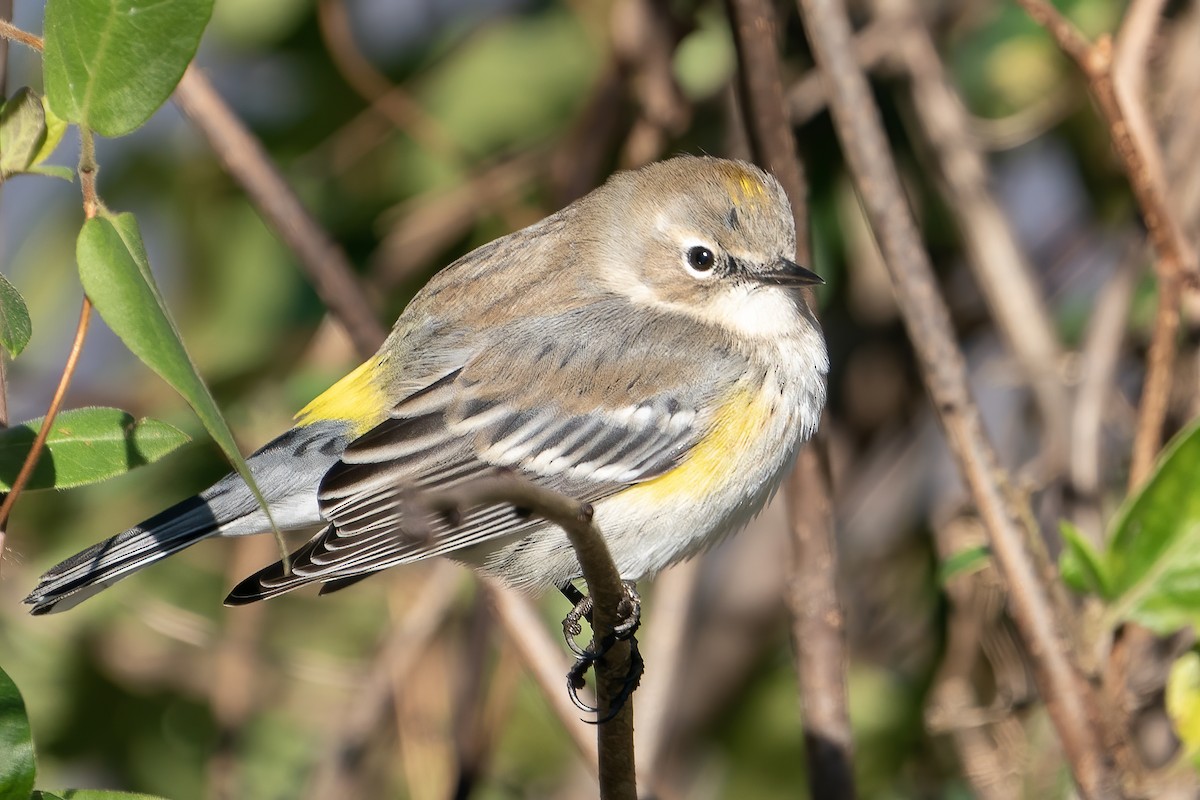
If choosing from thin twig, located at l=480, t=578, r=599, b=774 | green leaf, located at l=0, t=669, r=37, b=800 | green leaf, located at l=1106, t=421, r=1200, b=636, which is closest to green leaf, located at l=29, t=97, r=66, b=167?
green leaf, located at l=0, t=669, r=37, b=800

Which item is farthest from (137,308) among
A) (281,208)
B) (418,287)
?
(418,287)

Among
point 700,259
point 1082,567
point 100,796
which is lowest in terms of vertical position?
point 100,796

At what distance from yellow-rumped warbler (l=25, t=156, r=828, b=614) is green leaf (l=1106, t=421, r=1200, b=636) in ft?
2.17

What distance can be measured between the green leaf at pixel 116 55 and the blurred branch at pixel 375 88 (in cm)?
227

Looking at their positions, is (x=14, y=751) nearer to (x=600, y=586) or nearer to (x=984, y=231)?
(x=600, y=586)

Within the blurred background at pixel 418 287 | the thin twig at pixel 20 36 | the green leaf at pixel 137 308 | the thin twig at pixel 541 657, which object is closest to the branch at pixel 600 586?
the green leaf at pixel 137 308

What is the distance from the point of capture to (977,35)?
161 inches

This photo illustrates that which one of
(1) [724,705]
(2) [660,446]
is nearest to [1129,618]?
(2) [660,446]

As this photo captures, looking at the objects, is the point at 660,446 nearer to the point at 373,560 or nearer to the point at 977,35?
the point at 373,560

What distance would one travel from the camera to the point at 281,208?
3102 millimetres

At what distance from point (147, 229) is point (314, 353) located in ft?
2.27

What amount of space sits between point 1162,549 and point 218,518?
180 cm

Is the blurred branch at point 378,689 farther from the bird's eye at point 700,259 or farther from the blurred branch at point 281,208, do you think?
the bird's eye at point 700,259

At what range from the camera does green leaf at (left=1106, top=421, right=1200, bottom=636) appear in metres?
2.61
